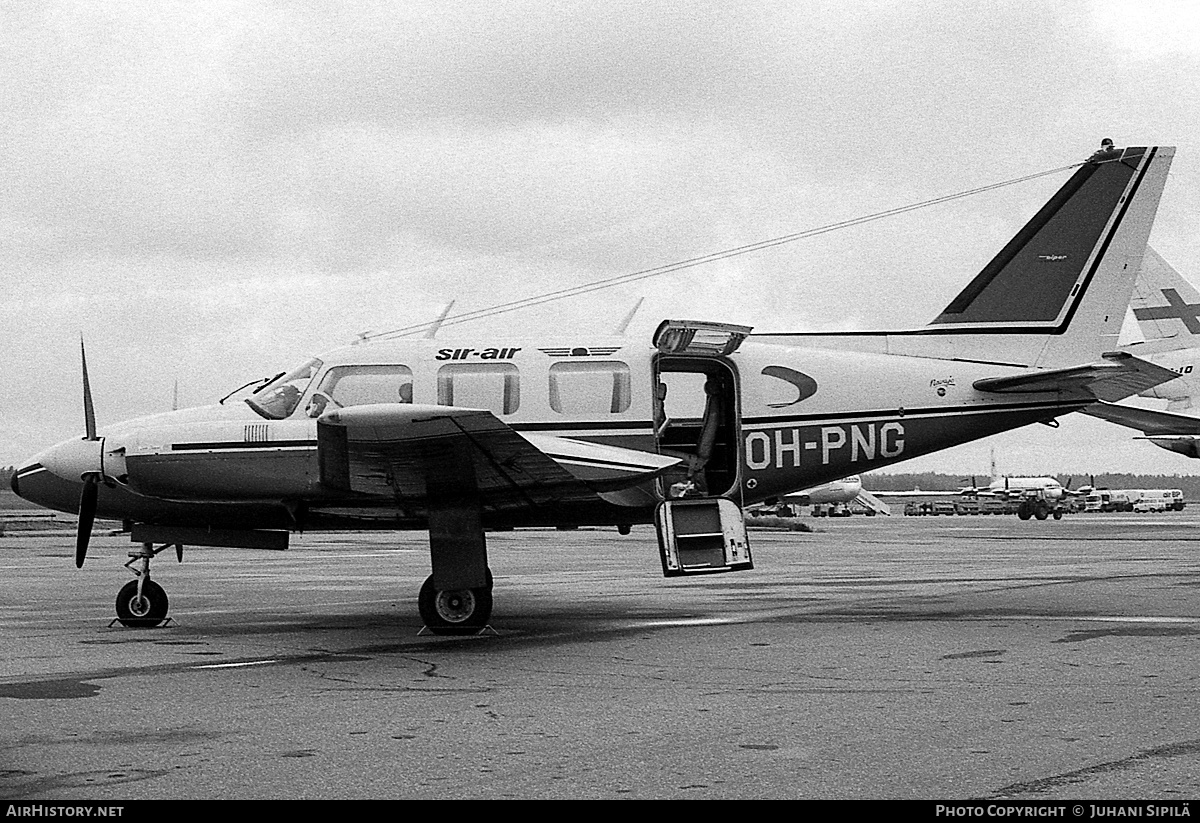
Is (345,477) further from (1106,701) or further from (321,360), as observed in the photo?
(1106,701)

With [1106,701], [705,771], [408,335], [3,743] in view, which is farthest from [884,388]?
[3,743]

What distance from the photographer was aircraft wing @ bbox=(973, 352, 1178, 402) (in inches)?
607

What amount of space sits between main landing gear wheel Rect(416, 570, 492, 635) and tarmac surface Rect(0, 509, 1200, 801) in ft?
0.79

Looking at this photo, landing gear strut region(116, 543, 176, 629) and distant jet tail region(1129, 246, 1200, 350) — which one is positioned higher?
distant jet tail region(1129, 246, 1200, 350)

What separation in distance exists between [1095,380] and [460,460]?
8063mm

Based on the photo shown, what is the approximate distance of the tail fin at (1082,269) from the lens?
16828 mm

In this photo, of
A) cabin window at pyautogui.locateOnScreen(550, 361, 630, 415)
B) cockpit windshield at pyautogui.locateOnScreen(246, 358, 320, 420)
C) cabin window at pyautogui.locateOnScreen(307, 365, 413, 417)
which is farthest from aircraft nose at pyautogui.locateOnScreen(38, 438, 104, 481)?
cabin window at pyautogui.locateOnScreen(550, 361, 630, 415)

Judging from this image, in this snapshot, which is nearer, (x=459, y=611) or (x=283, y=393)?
(x=459, y=611)

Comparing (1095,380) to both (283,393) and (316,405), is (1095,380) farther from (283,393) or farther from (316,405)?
(283,393)

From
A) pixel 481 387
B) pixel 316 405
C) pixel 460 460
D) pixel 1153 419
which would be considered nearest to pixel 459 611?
pixel 460 460

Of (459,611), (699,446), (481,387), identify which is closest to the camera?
(459,611)

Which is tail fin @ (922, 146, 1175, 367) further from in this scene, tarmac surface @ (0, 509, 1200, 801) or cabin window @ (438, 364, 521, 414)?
cabin window @ (438, 364, 521, 414)

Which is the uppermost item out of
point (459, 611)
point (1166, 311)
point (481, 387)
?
point (1166, 311)

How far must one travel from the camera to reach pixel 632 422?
15266mm
